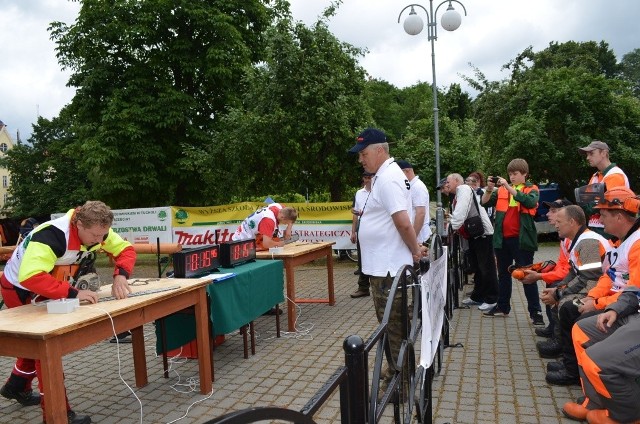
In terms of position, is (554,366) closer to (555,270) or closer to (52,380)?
(555,270)

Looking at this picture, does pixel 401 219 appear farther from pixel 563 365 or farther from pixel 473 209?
pixel 473 209

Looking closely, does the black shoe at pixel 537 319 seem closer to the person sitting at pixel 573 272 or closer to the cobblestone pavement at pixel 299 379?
the cobblestone pavement at pixel 299 379

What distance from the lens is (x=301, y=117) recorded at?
1250 centimetres

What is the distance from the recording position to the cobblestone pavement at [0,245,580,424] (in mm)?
4262

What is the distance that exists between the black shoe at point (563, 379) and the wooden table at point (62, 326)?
3204 millimetres

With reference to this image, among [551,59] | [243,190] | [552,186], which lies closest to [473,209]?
[243,190]

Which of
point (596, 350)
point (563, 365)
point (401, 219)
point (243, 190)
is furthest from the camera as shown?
point (243, 190)

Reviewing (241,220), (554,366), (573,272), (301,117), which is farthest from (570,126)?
(554,366)

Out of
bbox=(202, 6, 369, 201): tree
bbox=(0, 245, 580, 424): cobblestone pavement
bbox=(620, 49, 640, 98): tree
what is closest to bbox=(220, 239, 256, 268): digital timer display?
bbox=(0, 245, 580, 424): cobblestone pavement

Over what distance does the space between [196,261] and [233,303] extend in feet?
1.86

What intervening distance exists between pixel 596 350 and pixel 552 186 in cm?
1546

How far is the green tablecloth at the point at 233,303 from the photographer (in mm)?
5102

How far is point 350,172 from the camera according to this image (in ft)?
42.9

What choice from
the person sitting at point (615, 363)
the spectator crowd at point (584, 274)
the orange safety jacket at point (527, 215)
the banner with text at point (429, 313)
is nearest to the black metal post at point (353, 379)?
the banner with text at point (429, 313)
